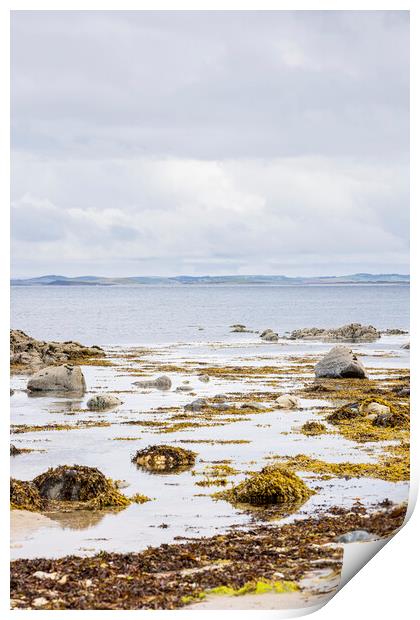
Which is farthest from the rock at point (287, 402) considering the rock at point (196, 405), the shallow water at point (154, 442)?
the rock at point (196, 405)

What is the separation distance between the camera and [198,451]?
43.9ft

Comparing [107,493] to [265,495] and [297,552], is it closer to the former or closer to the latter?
[265,495]

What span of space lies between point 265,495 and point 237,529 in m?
1.04

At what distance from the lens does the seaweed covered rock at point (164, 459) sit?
39.6 ft

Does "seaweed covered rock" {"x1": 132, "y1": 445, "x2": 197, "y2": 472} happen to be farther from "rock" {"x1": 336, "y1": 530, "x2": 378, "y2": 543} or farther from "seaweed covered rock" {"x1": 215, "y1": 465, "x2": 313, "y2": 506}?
"rock" {"x1": 336, "y1": 530, "x2": 378, "y2": 543}

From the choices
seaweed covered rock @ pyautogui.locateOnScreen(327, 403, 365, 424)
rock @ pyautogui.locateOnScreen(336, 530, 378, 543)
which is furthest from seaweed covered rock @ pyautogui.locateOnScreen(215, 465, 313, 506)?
seaweed covered rock @ pyautogui.locateOnScreen(327, 403, 365, 424)

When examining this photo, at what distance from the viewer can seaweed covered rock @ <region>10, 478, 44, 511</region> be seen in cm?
997

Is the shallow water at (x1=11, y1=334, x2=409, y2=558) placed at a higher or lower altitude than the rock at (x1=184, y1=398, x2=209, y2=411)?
lower

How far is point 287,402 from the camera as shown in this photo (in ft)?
60.3

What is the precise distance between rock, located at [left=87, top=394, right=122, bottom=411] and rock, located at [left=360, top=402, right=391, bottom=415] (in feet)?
16.1

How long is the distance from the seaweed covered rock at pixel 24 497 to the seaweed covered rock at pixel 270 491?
1.99 meters

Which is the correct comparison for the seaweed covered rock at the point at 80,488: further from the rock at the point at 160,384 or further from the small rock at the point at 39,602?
the rock at the point at 160,384

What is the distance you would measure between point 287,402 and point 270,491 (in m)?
8.14
